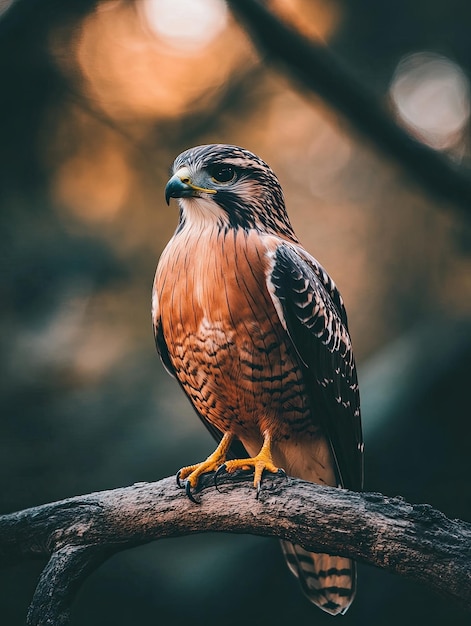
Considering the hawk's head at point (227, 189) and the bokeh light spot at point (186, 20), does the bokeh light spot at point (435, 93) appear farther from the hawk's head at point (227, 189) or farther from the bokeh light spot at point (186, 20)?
the hawk's head at point (227, 189)

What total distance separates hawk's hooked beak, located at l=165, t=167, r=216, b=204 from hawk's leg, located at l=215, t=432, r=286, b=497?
61 cm

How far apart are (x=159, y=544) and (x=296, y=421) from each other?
88 centimetres

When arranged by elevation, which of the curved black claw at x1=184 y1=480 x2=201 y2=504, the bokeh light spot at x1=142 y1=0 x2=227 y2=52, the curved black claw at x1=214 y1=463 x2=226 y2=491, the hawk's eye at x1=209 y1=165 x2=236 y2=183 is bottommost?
the curved black claw at x1=184 y1=480 x2=201 y2=504

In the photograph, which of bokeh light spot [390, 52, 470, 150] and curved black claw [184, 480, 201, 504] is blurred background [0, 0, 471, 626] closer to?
bokeh light spot [390, 52, 470, 150]

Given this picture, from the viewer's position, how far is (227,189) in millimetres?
1637

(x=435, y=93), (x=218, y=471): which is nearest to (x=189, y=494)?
(x=218, y=471)

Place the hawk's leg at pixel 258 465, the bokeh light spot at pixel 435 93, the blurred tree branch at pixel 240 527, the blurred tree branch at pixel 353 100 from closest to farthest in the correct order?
1. the blurred tree branch at pixel 240 527
2. the hawk's leg at pixel 258 465
3. the blurred tree branch at pixel 353 100
4. the bokeh light spot at pixel 435 93

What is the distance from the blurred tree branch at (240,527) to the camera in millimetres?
1236

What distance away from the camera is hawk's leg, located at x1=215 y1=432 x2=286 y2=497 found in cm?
148

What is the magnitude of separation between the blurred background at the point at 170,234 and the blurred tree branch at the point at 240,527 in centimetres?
67

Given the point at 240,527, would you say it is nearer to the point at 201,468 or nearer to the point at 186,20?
the point at 201,468

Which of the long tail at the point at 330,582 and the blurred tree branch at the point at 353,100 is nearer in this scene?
the long tail at the point at 330,582

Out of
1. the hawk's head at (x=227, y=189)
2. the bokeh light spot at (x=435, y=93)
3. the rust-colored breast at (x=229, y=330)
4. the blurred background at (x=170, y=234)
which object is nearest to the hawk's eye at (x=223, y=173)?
the hawk's head at (x=227, y=189)

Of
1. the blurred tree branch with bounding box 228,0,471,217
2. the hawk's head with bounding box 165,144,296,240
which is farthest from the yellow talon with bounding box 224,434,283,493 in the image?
the blurred tree branch with bounding box 228,0,471,217
